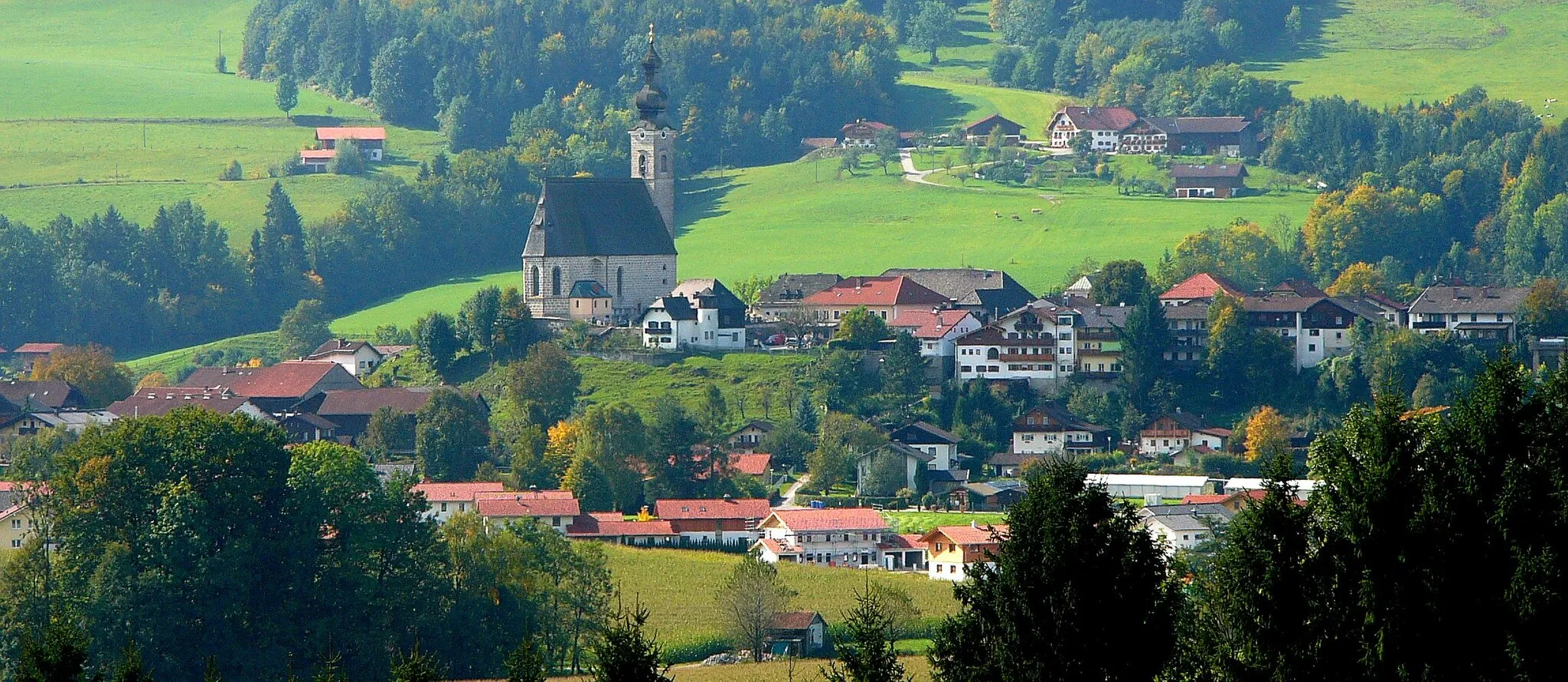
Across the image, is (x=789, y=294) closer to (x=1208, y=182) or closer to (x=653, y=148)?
(x=653, y=148)

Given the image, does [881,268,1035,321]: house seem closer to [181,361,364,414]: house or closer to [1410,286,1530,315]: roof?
[1410,286,1530,315]: roof

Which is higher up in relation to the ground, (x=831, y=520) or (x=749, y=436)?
(x=831, y=520)

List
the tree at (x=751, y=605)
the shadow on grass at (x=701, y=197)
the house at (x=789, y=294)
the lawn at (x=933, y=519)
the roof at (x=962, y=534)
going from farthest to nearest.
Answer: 1. the shadow on grass at (x=701, y=197)
2. the house at (x=789, y=294)
3. the lawn at (x=933, y=519)
4. the roof at (x=962, y=534)
5. the tree at (x=751, y=605)

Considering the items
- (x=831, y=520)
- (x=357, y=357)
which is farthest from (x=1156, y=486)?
(x=357, y=357)

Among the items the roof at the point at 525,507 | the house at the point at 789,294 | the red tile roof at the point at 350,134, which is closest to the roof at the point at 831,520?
the roof at the point at 525,507

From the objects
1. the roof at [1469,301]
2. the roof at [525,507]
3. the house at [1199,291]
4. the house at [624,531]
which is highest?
the roof at [1469,301]

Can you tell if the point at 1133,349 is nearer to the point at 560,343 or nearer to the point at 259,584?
the point at 560,343

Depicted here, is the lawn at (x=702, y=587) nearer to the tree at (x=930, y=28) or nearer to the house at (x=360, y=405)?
the house at (x=360, y=405)

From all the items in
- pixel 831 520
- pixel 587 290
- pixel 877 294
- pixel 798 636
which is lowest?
pixel 831 520
